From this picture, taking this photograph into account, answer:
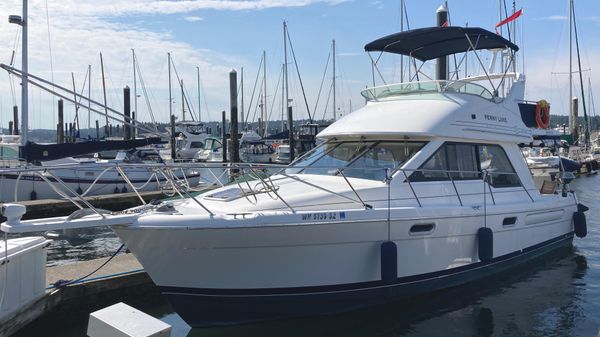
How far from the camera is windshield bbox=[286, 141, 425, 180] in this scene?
7648mm

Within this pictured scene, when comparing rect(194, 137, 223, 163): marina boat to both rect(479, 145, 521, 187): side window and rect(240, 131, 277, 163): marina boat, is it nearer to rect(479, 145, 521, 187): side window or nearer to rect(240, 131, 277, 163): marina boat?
rect(240, 131, 277, 163): marina boat

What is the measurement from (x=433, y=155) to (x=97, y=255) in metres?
7.94

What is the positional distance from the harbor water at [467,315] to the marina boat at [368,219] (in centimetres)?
24

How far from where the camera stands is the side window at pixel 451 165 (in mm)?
7715

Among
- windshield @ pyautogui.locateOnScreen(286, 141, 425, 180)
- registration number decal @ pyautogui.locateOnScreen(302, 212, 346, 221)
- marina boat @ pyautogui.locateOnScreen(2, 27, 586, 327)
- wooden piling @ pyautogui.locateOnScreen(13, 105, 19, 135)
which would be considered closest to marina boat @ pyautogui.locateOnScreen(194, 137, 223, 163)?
wooden piling @ pyautogui.locateOnScreen(13, 105, 19, 135)

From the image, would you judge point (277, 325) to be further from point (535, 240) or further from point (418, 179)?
point (535, 240)

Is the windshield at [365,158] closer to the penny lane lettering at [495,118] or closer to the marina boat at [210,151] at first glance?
the penny lane lettering at [495,118]

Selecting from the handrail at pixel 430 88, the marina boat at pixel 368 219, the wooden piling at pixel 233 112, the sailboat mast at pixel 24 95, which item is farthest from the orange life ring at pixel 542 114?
the wooden piling at pixel 233 112

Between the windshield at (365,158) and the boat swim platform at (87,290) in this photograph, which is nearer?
the boat swim platform at (87,290)

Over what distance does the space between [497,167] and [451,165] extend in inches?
55.7

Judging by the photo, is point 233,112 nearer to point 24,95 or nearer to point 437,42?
point 24,95

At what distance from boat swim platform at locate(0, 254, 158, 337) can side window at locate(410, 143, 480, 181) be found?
4.45m

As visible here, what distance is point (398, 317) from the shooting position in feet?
23.8

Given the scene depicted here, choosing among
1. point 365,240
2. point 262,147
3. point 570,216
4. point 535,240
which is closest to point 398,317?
point 365,240
